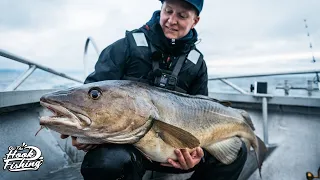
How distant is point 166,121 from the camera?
73.9 inches

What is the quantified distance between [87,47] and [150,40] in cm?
293

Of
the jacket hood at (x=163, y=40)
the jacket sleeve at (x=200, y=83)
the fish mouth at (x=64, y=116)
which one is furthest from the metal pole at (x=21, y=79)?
the jacket sleeve at (x=200, y=83)

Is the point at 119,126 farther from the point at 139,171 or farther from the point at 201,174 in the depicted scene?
the point at 201,174

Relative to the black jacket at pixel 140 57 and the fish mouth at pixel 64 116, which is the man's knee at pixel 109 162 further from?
the black jacket at pixel 140 57

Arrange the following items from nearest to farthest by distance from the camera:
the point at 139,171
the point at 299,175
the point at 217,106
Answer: the point at 139,171
the point at 217,106
the point at 299,175

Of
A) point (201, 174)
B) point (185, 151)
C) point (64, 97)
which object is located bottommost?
point (201, 174)

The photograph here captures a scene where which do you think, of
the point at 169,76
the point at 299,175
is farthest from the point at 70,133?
the point at 299,175

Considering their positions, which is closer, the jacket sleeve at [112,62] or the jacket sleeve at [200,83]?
the jacket sleeve at [112,62]

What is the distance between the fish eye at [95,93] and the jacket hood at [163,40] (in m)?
0.99

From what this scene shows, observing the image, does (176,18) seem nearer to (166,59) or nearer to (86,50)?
(166,59)

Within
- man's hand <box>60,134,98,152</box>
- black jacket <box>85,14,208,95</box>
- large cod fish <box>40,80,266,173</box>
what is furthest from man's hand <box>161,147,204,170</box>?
black jacket <box>85,14,208,95</box>

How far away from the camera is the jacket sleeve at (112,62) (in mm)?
2289

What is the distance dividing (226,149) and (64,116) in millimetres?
1509

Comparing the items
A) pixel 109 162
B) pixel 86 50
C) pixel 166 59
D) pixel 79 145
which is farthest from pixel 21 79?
pixel 109 162
